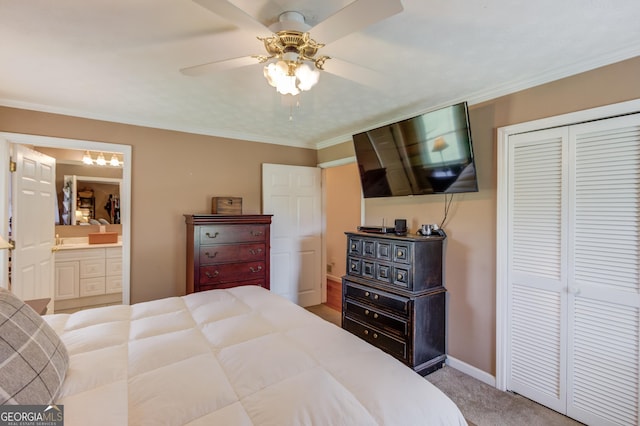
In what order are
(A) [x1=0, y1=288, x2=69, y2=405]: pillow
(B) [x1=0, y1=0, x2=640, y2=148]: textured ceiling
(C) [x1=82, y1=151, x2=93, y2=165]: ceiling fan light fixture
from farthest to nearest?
(C) [x1=82, y1=151, x2=93, y2=165]: ceiling fan light fixture, (B) [x1=0, y1=0, x2=640, y2=148]: textured ceiling, (A) [x1=0, y1=288, x2=69, y2=405]: pillow

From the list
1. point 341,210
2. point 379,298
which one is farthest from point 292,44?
point 341,210

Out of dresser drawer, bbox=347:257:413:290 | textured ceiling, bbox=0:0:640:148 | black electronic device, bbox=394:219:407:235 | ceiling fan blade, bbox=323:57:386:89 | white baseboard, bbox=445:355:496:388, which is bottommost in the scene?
white baseboard, bbox=445:355:496:388

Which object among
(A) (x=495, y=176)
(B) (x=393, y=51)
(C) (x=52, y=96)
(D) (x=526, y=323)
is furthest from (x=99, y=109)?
(D) (x=526, y=323)

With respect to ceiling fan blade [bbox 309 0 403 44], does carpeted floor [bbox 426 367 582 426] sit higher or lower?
lower

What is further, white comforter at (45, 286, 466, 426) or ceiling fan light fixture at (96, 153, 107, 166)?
ceiling fan light fixture at (96, 153, 107, 166)

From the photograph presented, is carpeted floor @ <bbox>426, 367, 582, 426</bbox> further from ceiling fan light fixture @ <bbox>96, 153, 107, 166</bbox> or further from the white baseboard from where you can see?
ceiling fan light fixture @ <bbox>96, 153, 107, 166</bbox>

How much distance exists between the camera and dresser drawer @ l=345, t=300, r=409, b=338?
2.54 meters

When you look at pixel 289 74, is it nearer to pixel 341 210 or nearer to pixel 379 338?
pixel 379 338

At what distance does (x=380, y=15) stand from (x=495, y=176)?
1.81m

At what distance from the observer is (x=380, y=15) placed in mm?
1123

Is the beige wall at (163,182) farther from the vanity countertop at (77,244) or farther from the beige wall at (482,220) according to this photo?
the beige wall at (482,220)

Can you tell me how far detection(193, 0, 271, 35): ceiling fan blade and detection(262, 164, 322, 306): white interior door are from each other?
274 cm

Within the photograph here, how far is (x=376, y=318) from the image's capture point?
277cm

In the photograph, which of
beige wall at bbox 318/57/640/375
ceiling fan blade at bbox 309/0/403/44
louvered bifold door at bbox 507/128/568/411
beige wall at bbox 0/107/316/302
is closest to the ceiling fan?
ceiling fan blade at bbox 309/0/403/44
